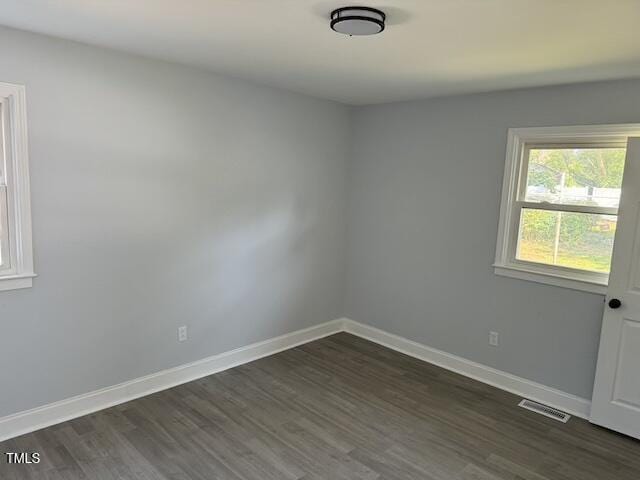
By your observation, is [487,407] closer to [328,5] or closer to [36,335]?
[328,5]

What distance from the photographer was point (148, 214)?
316cm

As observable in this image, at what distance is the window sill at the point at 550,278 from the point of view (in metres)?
3.13

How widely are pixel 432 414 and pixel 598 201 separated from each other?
6.56 feet

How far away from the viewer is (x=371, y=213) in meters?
4.54

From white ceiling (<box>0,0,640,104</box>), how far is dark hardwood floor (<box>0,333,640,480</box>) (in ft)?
8.07

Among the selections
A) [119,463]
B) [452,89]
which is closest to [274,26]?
[452,89]

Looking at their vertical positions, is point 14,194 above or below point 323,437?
above

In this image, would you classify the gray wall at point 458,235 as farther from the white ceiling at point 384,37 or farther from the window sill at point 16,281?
the window sill at point 16,281

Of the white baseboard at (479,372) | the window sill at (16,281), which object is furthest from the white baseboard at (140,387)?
the window sill at (16,281)

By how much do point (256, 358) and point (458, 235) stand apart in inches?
85.7

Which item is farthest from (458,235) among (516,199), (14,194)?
(14,194)

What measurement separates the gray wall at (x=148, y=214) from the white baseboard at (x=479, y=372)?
2.70ft

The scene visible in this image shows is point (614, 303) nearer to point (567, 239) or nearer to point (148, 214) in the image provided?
point (567, 239)

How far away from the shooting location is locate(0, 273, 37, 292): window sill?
2580 mm
